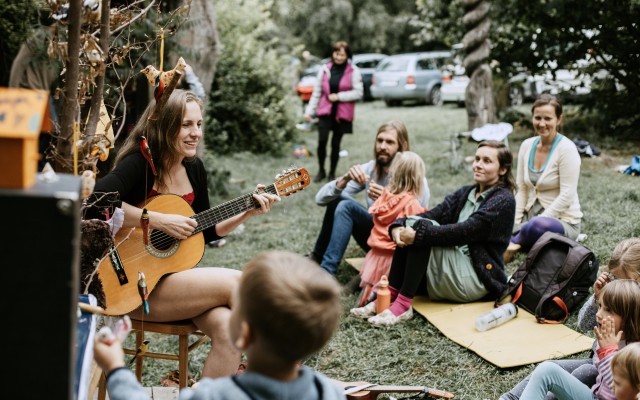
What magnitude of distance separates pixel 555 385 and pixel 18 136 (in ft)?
7.82

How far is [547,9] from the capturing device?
9203 millimetres

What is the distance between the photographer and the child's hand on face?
2969 millimetres

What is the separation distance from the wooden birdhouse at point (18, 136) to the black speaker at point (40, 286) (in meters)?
0.03

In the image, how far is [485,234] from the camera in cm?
459

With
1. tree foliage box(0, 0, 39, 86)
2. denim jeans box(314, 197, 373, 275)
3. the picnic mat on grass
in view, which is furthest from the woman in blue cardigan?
tree foliage box(0, 0, 39, 86)

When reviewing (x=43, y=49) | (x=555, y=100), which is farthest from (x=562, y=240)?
(x=43, y=49)

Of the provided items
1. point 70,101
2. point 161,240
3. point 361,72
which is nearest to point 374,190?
point 161,240

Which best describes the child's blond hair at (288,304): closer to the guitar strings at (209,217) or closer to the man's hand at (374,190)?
the guitar strings at (209,217)

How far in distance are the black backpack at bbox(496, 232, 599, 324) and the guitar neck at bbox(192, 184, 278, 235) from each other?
1917mm

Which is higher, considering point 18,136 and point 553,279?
point 18,136

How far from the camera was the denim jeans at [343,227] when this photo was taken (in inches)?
211

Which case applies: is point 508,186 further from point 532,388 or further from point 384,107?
point 384,107

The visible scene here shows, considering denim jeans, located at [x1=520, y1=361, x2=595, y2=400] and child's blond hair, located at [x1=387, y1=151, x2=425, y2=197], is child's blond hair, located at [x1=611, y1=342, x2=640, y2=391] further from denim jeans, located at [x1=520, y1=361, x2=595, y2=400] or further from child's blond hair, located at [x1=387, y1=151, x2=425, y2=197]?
child's blond hair, located at [x1=387, y1=151, x2=425, y2=197]

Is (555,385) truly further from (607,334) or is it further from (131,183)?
(131,183)
